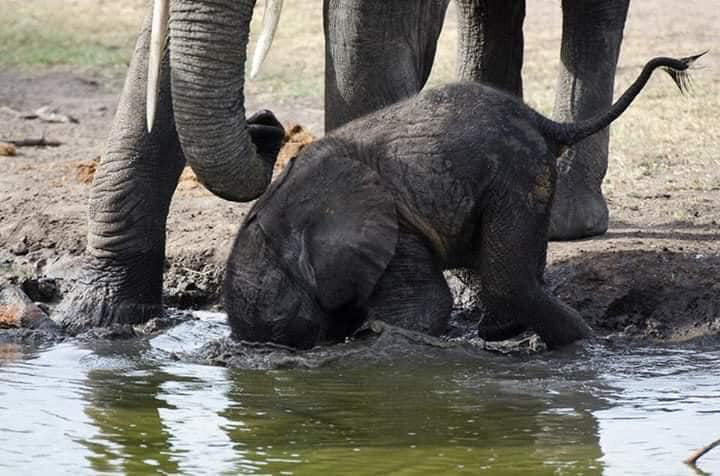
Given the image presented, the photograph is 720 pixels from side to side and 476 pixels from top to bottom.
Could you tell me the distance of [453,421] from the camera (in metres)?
4.58

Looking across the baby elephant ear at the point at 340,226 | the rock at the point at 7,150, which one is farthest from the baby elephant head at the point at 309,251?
the rock at the point at 7,150

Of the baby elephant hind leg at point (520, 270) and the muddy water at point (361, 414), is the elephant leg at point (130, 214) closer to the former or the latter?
the muddy water at point (361, 414)

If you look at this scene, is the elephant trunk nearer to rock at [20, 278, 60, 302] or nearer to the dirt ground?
the dirt ground

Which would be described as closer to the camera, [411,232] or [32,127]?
[411,232]

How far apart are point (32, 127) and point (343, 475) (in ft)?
21.0

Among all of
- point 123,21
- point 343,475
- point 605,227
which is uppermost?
point 123,21

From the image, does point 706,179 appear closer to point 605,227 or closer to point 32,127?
point 605,227

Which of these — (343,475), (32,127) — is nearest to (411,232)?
(343,475)

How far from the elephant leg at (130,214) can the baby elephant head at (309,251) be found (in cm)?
50

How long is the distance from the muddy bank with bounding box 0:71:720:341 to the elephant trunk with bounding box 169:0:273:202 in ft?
4.81

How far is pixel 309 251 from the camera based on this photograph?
5.33 meters

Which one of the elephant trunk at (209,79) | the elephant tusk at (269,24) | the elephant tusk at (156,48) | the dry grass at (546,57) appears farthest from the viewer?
the dry grass at (546,57)

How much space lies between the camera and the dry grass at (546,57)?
8656 millimetres

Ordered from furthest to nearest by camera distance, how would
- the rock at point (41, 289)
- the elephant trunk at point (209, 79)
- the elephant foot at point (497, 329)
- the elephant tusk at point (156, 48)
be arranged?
the rock at point (41, 289) < the elephant foot at point (497, 329) < the elephant tusk at point (156, 48) < the elephant trunk at point (209, 79)
